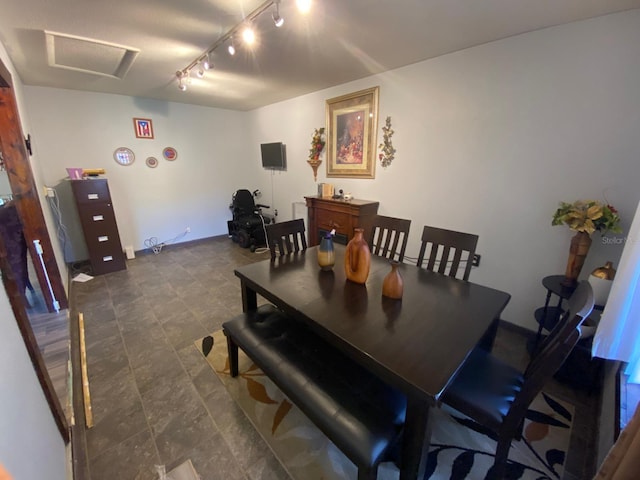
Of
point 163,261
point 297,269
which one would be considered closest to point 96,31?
point 297,269

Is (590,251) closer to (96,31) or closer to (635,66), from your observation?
(635,66)

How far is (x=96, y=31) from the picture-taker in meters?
1.88

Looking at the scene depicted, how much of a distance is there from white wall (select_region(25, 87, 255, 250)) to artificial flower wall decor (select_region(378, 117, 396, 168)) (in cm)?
312

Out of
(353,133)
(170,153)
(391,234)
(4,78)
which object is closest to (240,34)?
(353,133)

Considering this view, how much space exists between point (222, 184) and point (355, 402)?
186 inches

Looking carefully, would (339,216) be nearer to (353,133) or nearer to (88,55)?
(353,133)

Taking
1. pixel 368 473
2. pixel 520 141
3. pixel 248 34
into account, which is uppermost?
pixel 248 34

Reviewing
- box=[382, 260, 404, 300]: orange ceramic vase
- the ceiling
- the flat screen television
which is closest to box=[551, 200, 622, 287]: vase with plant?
the ceiling

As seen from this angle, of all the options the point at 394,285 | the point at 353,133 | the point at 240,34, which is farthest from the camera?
the point at 353,133

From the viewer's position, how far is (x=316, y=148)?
3676 millimetres

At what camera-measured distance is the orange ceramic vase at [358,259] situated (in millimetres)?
1489

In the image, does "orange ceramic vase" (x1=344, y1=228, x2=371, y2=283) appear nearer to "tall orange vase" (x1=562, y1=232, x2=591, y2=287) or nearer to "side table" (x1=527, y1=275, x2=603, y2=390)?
"side table" (x1=527, y1=275, x2=603, y2=390)

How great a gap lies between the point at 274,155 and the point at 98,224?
267 cm

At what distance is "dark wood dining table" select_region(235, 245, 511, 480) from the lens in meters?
0.93
